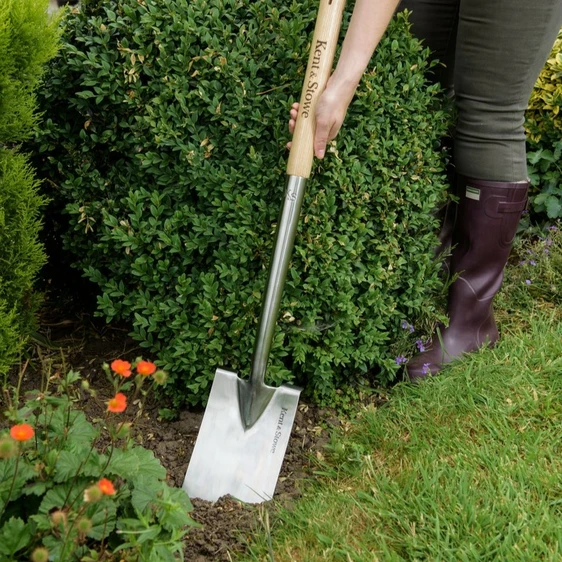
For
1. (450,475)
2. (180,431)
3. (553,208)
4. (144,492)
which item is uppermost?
(553,208)

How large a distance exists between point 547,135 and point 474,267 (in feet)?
4.19

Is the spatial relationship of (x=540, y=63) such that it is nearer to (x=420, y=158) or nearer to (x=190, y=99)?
(x=420, y=158)

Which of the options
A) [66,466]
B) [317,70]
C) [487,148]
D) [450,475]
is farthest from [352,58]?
[66,466]

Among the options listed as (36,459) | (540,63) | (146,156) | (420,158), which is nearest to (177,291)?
(146,156)

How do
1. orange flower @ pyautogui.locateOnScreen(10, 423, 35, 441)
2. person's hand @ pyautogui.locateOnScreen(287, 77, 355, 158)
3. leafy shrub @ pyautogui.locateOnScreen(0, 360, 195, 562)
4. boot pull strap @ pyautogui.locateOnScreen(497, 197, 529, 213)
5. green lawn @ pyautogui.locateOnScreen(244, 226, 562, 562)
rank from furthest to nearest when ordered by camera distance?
1. boot pull strap @ pyautogui.locateOnScreen(497, 197, 529, 213)
2. person's hand @ pyautogui.locateOnScreen(287, 77, 355, 158)
3. green lawn @ pyautogui.locateOnScreen(244, 226, 562, 562)
4. leafy shrub @ pyautogui.locateOnScreen(0, 360, 195, 562)
5. orange flower @ pyautogui.locateOnScreen(10, 423, 35, 441)

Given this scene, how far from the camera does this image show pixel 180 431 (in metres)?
2.41

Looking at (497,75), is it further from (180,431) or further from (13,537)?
(13,537)

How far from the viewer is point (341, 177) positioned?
2.28m

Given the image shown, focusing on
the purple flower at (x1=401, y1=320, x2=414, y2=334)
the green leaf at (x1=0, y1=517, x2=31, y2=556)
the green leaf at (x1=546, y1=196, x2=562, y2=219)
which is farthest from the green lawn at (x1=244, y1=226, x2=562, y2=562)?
the green leaf at (x1=546, y1=196, x2=562, y2=219)

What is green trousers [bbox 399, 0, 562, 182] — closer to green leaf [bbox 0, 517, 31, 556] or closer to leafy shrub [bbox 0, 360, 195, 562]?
leafy shrub [bbox 0, 360, 195, 562]

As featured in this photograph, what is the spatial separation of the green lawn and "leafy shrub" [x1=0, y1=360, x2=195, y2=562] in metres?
0.44

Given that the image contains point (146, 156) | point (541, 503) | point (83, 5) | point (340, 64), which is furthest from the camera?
point (83, 5)

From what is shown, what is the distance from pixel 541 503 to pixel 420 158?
1.19 m

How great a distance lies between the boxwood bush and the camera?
2.20 metres
